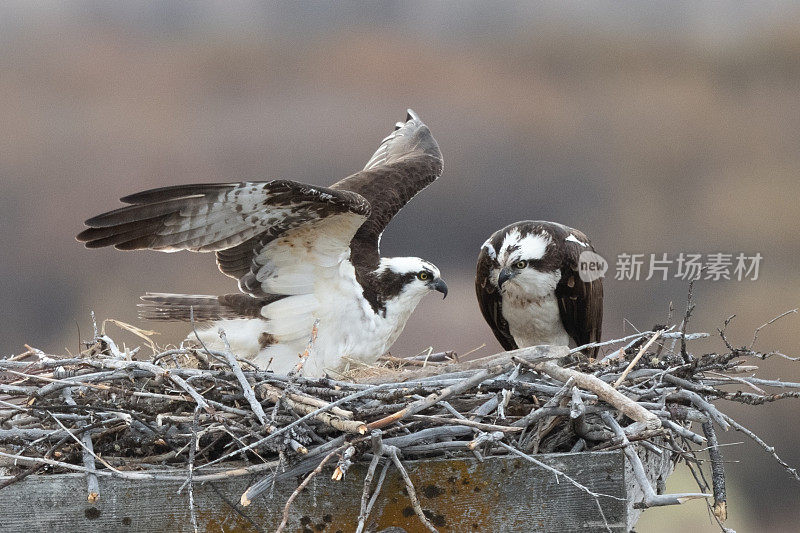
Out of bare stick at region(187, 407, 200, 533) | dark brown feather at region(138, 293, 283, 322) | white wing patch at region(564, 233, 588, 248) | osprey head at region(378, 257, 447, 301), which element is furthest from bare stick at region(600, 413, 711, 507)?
dark brown feather at region(138, 293, 283, 322)

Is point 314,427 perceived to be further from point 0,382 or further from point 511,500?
point 0,382

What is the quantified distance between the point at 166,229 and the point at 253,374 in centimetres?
103

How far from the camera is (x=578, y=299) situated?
3.42 m

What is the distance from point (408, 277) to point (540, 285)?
0.51m

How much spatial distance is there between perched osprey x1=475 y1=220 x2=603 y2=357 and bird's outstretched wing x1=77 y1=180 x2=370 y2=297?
626mm

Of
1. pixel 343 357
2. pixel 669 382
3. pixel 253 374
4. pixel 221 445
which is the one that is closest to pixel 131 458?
pixel 221 445

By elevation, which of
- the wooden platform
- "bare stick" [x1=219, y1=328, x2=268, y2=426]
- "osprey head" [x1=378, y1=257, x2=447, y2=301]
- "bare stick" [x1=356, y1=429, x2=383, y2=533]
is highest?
"osprey head" [x1=378, y1=257, x2=447, y2=301]

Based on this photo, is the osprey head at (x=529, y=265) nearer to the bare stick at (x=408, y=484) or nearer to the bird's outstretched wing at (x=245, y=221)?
the bird's outstretched wing at (x=245, y=221)

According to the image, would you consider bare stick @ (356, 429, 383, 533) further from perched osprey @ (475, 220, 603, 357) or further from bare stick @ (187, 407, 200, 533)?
perched osprey @ (475, 220, 603, 357)

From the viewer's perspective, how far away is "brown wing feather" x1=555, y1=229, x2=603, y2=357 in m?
3.37

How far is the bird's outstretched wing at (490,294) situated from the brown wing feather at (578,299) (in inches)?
9.9

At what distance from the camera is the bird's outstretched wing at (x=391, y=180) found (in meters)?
3.54

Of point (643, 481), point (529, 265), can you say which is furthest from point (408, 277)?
point (643, 481)

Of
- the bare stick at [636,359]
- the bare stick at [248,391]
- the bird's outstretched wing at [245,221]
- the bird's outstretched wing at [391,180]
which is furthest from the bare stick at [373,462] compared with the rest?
the bird's outstretched wing at [391,180]
